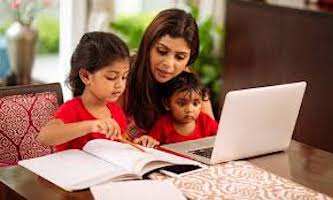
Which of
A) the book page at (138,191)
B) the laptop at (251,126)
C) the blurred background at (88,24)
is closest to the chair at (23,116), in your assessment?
the laptop at (251,126)

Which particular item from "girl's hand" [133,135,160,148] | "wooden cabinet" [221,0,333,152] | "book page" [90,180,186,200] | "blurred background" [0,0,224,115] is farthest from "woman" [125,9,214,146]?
"blurred background" [0,0,224,115]

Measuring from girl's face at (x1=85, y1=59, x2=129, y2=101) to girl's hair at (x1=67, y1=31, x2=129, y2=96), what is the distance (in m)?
0.01

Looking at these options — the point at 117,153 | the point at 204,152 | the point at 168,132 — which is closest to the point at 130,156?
the point at 117,153

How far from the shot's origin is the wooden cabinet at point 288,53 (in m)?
3.80

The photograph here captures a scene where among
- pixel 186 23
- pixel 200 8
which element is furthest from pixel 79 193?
pixel 200 8

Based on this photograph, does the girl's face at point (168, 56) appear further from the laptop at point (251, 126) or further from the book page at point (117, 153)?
the book page at point (117, 153)

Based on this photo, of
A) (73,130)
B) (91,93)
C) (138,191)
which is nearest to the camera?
(138,191)

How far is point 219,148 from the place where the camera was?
1.90m

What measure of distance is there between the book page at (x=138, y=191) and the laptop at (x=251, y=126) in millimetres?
269

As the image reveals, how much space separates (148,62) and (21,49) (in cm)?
240

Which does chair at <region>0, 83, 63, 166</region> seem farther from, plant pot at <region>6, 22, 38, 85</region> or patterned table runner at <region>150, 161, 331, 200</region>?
plant pot at <region>6, 22, 38, 85</region>

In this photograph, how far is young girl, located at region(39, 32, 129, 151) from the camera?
1.87 metres

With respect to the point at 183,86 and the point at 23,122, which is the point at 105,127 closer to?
the point at 183,86

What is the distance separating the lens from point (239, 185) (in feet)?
5.72
